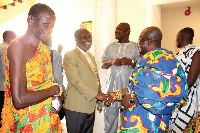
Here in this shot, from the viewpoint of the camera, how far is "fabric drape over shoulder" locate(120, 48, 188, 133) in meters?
1.73

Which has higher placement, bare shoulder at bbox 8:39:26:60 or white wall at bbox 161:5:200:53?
white wall at bbox 161:5:200:53

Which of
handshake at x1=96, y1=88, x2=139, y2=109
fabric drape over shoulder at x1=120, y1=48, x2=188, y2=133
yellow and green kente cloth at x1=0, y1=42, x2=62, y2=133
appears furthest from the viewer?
handshake at x1=96, y1=88, x2=139, y2=109

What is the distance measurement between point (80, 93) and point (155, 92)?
1157 mm

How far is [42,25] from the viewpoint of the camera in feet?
4.81

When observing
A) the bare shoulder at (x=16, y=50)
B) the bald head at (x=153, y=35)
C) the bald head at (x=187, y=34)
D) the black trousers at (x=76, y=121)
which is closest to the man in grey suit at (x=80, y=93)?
the black trousers at (x=76, y=121)

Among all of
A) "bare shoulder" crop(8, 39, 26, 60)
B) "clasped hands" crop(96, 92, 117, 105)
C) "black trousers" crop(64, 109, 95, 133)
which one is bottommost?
"black trousers" crop(64, 109, 95, 133)

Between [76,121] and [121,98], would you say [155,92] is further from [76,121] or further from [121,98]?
[76,121]

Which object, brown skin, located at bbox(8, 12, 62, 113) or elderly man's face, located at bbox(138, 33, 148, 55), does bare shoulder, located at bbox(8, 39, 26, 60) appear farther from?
elderly man's face, located at bbox(138, 33, 148, 55)

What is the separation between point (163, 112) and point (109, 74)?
4.66 feet

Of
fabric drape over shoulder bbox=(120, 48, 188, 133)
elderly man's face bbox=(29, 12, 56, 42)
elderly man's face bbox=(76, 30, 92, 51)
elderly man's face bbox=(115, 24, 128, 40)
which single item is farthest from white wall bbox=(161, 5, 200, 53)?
elderly man's face bbox=(29, 12, 56, 42)

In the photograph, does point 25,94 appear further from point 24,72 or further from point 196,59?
point 196,59

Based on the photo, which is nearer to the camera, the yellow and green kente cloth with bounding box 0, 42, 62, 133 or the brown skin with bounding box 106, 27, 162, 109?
the yellow and green kente cloth with bounding box 0, 42, 62, 133

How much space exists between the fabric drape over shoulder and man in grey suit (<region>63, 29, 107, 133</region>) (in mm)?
752

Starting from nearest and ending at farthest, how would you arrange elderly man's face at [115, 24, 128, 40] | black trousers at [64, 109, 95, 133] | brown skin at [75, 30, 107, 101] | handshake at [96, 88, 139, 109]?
handshake at [96, 88, 139, 109] < black trousers at [64, 109, 95, 133] < brown skin at [75, 30, 107, 101] < elderly man's face at [115, 24, 128, 40]
